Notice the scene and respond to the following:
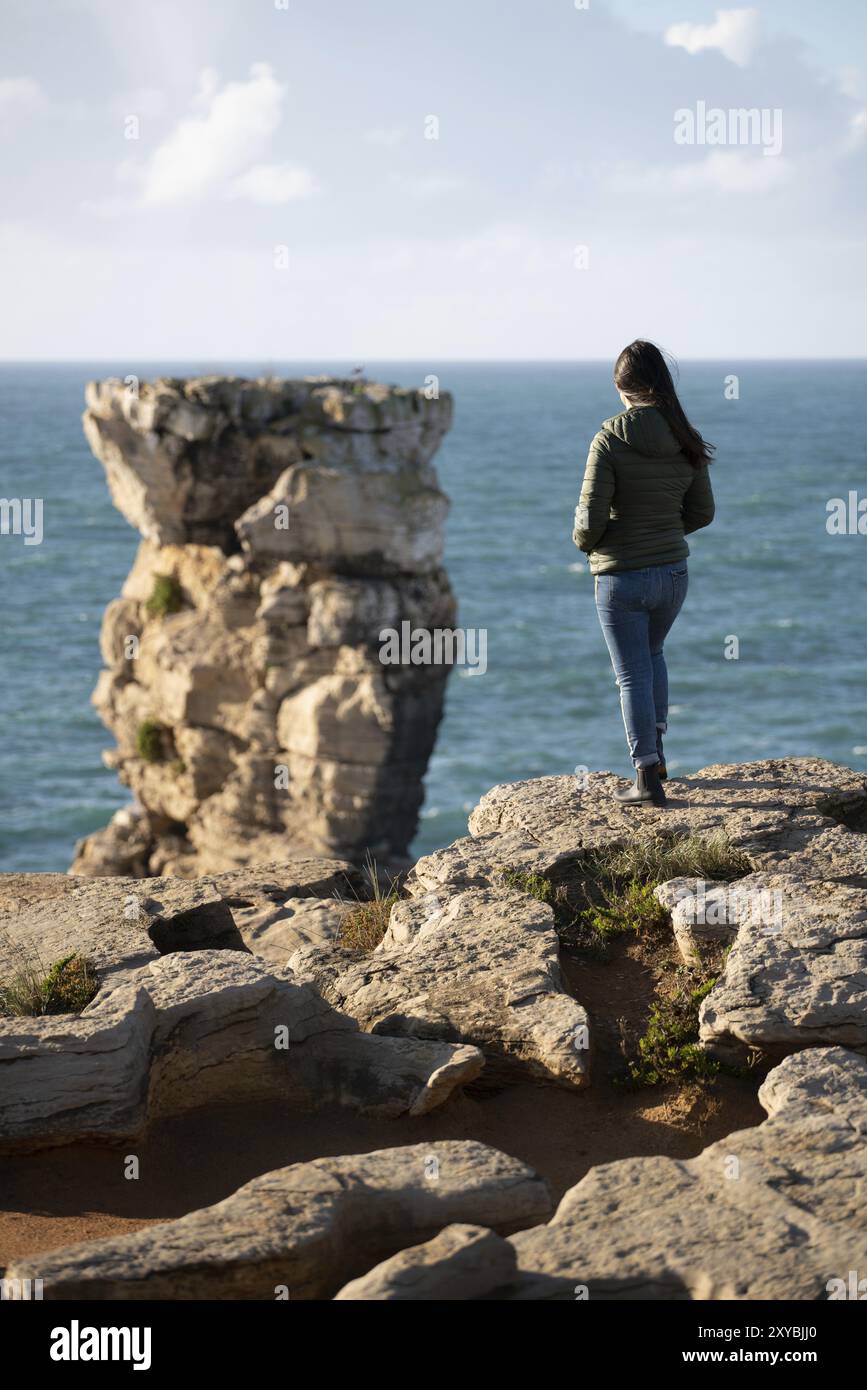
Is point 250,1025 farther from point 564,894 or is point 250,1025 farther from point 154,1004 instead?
point 564,894

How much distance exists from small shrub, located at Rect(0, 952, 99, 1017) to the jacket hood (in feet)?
14.5

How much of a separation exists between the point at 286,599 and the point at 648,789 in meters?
15.7

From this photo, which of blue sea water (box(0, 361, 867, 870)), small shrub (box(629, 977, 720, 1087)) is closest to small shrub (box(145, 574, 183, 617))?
blue sea water (box(0, 361, 867, 870))

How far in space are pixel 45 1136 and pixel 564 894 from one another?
Answer: 3.32m

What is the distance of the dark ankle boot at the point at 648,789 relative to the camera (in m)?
Result: 8.55

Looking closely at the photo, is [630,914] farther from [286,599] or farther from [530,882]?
[286,599]

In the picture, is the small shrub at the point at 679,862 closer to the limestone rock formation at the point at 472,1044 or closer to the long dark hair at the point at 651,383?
the limestone rock formation at the point at 472,1044

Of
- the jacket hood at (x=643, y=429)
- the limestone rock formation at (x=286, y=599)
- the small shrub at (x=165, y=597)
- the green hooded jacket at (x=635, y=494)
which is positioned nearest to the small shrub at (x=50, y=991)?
the green hooded jacket at (x=635, y=494)

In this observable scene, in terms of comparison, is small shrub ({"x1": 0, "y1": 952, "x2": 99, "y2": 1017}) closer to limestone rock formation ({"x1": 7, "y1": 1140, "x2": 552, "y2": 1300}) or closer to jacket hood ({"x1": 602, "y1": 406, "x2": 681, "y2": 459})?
limestone rock formation ({"x1": 7, "y1": 1140, "x2": 552, "y2": 1300})

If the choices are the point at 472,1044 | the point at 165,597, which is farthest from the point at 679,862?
the point at 165,597

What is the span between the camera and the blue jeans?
816 cm
